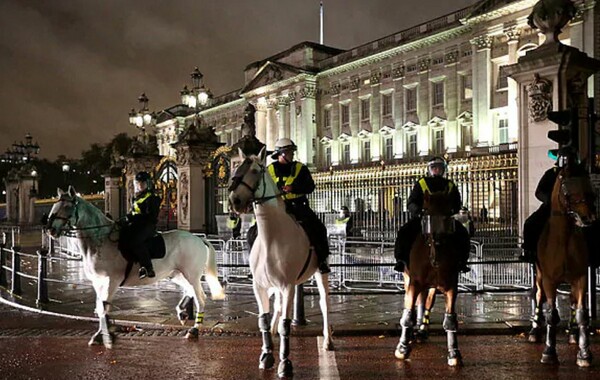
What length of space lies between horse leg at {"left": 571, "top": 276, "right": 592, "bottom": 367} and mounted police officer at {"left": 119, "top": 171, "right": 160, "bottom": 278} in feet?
18.8

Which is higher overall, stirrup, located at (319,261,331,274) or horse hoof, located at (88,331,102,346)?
stirrup, located at (319,261,331,274)

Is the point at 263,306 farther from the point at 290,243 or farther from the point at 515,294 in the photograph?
the point at 515,294

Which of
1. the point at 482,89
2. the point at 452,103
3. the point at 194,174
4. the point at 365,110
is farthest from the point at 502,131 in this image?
the point at 194,174

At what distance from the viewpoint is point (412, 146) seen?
61.4 metres

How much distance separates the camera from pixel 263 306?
23.2ft

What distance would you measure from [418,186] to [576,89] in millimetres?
6424

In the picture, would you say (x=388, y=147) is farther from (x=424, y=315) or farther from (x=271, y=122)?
(x=424, y=315)

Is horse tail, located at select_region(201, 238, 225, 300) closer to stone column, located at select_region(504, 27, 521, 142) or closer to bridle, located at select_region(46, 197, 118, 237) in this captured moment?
bridle, located at select_region(46, 197, 118, 237)

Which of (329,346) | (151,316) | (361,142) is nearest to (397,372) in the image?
(329,346)

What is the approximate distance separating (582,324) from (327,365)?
2.92 m

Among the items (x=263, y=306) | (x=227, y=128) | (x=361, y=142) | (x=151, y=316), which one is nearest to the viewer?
(x=263, y=306)

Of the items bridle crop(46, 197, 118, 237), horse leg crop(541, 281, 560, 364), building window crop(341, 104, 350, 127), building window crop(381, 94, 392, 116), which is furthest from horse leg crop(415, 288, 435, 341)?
building window crop(341, 104, 350, 127)

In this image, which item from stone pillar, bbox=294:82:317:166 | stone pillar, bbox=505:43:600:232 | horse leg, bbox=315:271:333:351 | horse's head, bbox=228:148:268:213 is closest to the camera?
horse's head, bbox=228:148:268:213

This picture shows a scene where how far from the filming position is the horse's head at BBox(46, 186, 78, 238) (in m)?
8.38
